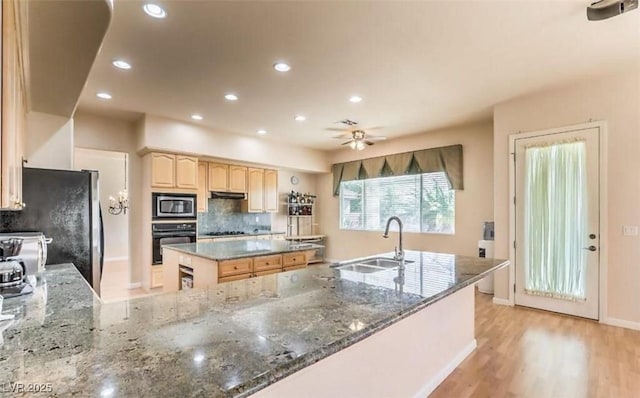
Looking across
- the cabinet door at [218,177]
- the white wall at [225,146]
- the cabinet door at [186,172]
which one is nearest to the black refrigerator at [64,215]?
the white wall at [225,146]

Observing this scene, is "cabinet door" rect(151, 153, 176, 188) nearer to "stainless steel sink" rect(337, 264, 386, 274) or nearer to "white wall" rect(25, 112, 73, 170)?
"white wall" rect(25, 112, 73, 170)

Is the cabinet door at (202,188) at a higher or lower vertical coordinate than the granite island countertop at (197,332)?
higher

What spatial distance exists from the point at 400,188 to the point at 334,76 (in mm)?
3710

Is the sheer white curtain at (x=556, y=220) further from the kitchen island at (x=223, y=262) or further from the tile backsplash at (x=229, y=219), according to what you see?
the tile backsplash at (x=229, y=219)

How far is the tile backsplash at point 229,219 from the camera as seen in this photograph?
21.5 ft

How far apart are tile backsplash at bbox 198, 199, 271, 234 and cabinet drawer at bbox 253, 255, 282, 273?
11.2 feet

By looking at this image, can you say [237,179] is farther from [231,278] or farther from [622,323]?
[622,323]

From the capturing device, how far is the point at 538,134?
412 centimetres

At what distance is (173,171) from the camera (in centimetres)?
532

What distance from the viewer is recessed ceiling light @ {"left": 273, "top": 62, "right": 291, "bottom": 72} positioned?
3221 millimetres

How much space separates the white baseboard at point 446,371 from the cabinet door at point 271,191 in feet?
16.1

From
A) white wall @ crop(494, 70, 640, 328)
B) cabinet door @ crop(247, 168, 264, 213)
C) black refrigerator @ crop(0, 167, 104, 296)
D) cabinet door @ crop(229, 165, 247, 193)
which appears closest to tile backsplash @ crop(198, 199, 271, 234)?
cabinet door @ crop(247, 168, 264, 213)

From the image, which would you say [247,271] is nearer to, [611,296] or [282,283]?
[282,283]

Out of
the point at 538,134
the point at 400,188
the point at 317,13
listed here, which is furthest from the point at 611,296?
the point at 317,13
